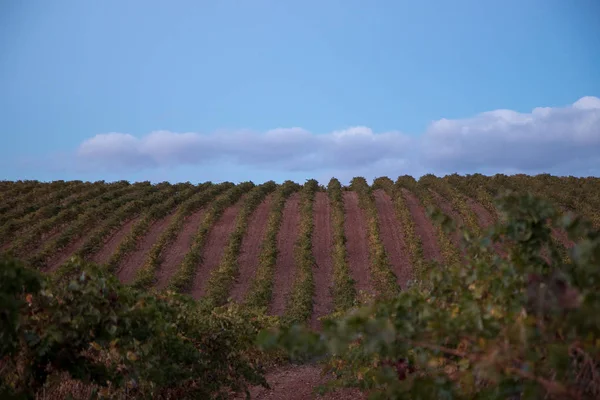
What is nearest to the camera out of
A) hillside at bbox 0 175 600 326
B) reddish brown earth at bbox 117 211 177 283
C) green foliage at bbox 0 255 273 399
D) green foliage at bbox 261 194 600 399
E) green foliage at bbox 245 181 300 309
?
green foliage at bbox 261 194 600 399

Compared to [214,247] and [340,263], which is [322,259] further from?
[214,247]

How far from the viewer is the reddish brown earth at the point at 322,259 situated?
20.9 m

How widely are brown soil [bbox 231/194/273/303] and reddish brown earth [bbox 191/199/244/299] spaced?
1.00m

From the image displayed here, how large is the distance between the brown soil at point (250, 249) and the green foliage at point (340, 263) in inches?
140

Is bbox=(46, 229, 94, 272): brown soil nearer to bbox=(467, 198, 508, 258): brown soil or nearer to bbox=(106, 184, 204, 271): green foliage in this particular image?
bbox=(106, 184, 204, 271): green foliage

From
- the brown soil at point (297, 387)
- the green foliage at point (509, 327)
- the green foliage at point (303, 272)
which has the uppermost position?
the green foliage at point (509, 327)

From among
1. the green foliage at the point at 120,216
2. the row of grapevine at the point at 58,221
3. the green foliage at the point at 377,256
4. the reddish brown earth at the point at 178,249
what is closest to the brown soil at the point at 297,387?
the green foliage at the point at 377,256

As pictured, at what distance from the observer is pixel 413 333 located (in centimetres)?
322

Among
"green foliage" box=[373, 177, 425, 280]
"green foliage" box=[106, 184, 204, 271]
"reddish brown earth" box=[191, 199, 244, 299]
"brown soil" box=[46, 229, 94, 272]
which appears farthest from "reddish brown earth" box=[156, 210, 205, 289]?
"green foliage" box=[373, 177, 425, 280]

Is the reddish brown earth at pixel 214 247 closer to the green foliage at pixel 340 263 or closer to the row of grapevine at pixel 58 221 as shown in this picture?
the green foliage at pixel 340 263

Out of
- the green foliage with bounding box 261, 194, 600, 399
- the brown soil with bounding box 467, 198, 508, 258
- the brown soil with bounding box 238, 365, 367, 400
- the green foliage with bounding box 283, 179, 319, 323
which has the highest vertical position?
the green foliage with bounding box 261, 194, 600, 399

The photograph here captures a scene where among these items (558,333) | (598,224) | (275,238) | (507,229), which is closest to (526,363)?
(558,333)

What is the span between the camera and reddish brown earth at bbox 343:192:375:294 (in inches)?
930

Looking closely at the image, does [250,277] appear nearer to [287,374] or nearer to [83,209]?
[287,374]
